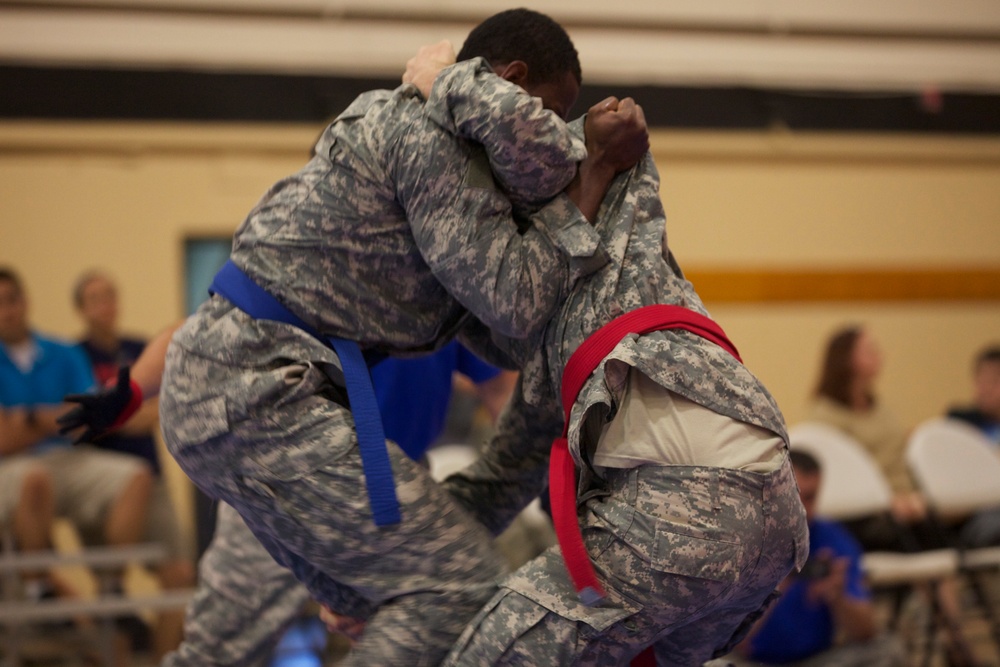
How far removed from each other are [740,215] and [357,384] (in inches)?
209

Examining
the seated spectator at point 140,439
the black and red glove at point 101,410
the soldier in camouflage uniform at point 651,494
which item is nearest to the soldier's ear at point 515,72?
the soldier in camouflage uniform at point 651,494

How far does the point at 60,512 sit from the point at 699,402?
11.5 feet

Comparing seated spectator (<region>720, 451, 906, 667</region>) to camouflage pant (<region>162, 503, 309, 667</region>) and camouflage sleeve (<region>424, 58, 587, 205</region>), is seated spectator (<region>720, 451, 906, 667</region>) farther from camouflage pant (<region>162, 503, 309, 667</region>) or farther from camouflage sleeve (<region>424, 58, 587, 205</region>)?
camouflage sleeve (<region>424, 58, 587, 205</region>)

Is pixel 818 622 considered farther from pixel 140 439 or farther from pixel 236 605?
pixel 140 439

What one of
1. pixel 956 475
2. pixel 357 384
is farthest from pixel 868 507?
pixel 357 384

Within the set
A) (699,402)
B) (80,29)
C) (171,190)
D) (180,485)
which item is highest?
(80,29)

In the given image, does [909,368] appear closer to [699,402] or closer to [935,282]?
[935,282]

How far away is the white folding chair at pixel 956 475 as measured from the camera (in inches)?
169

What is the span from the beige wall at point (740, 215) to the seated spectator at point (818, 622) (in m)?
2.13

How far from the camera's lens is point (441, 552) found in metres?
1.54

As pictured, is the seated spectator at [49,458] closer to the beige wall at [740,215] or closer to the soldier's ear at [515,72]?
the beige wall at [740,215]

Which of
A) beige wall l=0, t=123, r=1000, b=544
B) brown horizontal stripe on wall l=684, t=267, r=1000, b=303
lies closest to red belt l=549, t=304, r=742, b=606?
beige wall l=0, t=123, r=1000, b=544

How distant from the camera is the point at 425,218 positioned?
5.01 ft

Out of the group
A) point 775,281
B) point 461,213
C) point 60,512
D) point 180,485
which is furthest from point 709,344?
point 775,281
